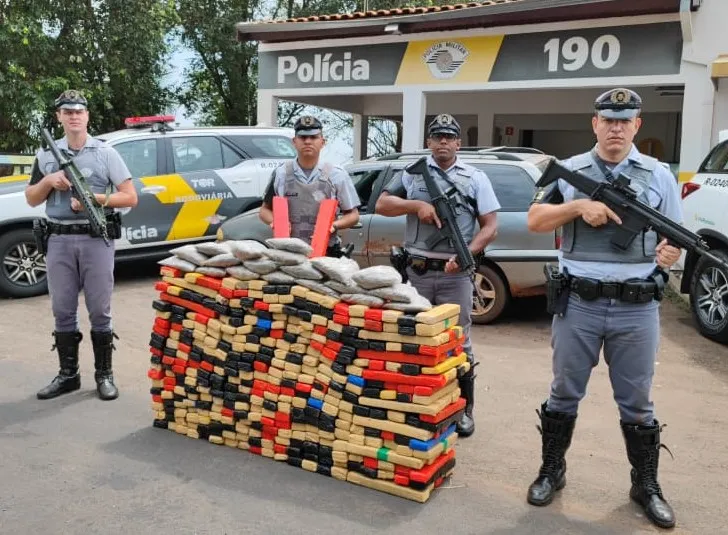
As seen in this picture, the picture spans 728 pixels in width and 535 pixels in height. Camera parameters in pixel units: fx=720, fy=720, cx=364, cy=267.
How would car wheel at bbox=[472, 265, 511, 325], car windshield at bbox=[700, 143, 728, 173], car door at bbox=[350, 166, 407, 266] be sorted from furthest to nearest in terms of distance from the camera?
1. car door at bbox=[350, 166, 407, 266]
2. car wheel at bbox=[472, 265, 511, 325]
3. car windshield at bbox=[700, 143, 728, 173]

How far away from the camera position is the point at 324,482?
3629mm

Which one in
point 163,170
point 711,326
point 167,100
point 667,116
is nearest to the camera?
point 711,326

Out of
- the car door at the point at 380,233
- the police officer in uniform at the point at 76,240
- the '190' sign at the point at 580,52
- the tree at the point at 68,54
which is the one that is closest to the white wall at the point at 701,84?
the '190' sign at the point at 580,52

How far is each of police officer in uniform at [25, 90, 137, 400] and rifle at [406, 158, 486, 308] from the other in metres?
2.06

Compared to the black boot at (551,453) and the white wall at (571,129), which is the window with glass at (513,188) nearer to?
the black boot at (551,453)

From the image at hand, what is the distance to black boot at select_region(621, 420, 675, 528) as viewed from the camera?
10.8 feet

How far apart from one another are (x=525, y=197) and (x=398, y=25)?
505cm

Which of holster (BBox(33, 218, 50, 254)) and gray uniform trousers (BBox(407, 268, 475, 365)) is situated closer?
gray uniform trousers (BBox(407, 268, 475, 365))

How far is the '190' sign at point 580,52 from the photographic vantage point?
30.4ft

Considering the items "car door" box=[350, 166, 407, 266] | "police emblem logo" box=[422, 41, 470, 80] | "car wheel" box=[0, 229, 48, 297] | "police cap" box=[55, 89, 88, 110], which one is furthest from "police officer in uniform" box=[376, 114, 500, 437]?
"police emblem logo" box=[422, 41, 470, 80]

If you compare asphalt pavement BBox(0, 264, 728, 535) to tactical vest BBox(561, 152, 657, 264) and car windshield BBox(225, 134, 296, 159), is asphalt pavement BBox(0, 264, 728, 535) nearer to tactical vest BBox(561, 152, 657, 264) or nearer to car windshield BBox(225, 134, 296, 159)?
tactical vest BBox(561, 152, 657, 264)

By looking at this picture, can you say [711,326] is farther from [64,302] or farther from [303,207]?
[64,302]

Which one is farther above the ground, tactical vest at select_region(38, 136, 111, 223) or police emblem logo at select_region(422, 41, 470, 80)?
police emblem logo at select_region(422, 41, 470, 80)

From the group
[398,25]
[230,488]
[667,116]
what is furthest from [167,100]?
[230,488]
